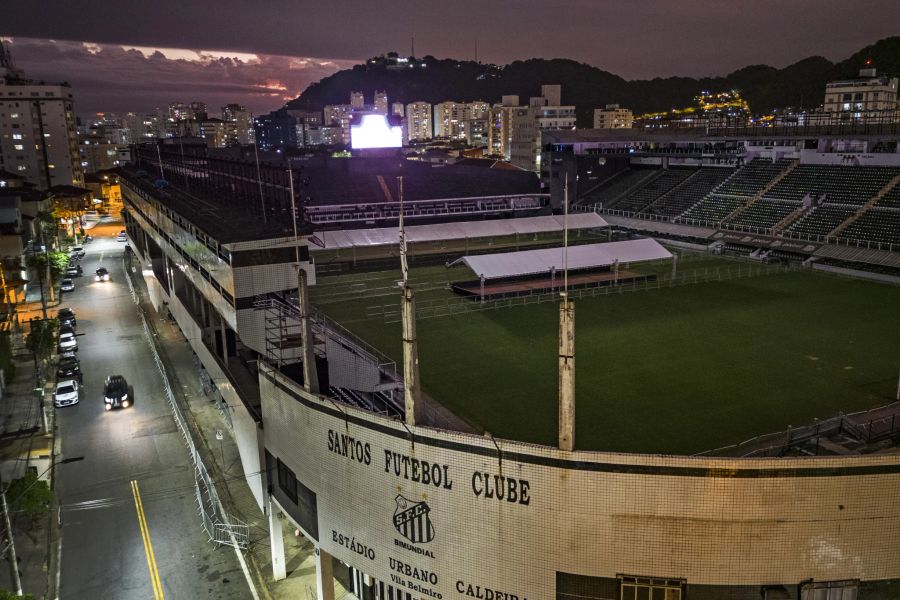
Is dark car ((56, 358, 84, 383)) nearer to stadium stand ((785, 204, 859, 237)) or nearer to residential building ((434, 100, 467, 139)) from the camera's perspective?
stadium stand ((785, 204, 859, 237))

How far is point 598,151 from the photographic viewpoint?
71.2m

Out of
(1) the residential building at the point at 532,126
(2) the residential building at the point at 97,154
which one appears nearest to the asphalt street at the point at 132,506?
(1) the residential building at the point at 532,126

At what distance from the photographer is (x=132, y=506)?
20359 mm

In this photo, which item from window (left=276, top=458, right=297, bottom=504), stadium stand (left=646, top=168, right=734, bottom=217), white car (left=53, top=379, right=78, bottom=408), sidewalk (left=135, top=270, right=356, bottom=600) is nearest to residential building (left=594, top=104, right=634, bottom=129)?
stadium stand (left=646, top=168, right=734, bottom=217)

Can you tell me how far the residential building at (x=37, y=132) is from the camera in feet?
300

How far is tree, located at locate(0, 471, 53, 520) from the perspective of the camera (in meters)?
18.2

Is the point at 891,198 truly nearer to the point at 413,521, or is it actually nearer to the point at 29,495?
the point at 413,521

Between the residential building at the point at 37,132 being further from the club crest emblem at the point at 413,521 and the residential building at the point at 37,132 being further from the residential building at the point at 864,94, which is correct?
the residential building at the point at 864,94

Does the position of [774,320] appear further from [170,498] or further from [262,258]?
[170,498]

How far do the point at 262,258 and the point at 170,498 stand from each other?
8405 millimetres

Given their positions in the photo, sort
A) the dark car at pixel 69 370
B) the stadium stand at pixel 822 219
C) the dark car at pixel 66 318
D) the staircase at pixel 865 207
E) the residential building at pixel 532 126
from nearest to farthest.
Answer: the dark car at pixel 69 370, the dark car at pixel 66 318, the staircase at pixel 865 207, the stadium stand at pixel 822 219, the residential building at pixel 532 126

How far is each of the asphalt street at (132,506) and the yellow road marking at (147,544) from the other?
0.03 meters

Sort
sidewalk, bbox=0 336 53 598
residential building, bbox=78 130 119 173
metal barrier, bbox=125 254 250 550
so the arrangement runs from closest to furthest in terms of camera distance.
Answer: sidewalk, bbox=0 336 53 598, metal barrier, bbox=125 254 250 550, residential building, bbox=78 130 119 173

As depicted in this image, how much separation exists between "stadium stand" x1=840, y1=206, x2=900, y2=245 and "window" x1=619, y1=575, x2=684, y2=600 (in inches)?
1466
